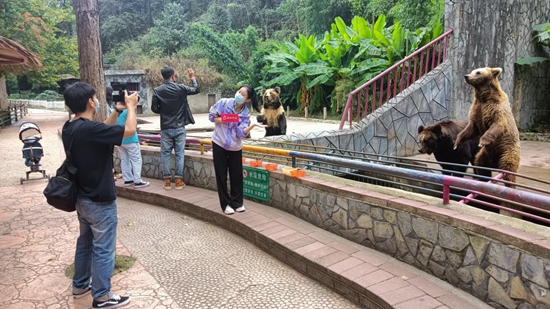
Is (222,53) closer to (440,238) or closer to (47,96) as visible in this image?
(47,96)

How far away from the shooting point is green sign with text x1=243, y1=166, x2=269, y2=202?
4750mm

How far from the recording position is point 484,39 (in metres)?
8.30

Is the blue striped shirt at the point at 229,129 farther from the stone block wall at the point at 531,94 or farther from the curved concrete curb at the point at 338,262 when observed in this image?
the stone block wall at the point at 531,94

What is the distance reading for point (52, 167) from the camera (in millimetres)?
8672

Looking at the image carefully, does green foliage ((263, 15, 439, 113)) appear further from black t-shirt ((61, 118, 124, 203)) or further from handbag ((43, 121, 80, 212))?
handbag ((43, 121, 80, 212))

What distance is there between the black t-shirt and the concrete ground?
0.91 metres

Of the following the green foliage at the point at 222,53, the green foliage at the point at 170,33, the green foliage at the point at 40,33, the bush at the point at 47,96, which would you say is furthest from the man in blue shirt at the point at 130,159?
the bush at the point at 47,96

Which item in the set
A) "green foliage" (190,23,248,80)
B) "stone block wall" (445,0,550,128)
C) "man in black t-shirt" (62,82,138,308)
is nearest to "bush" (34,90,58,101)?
"green foliage" (190,23,248,80)

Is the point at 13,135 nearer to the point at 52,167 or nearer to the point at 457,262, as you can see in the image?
the point at 52,167

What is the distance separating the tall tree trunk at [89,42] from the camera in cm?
552

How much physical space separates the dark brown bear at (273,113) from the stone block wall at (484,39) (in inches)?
Answer: 159

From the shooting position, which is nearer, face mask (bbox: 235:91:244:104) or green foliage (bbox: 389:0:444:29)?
face mask (bbox: 235:91:244:104)

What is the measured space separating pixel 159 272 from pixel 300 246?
130cm

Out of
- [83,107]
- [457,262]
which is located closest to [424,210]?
[457,262]
